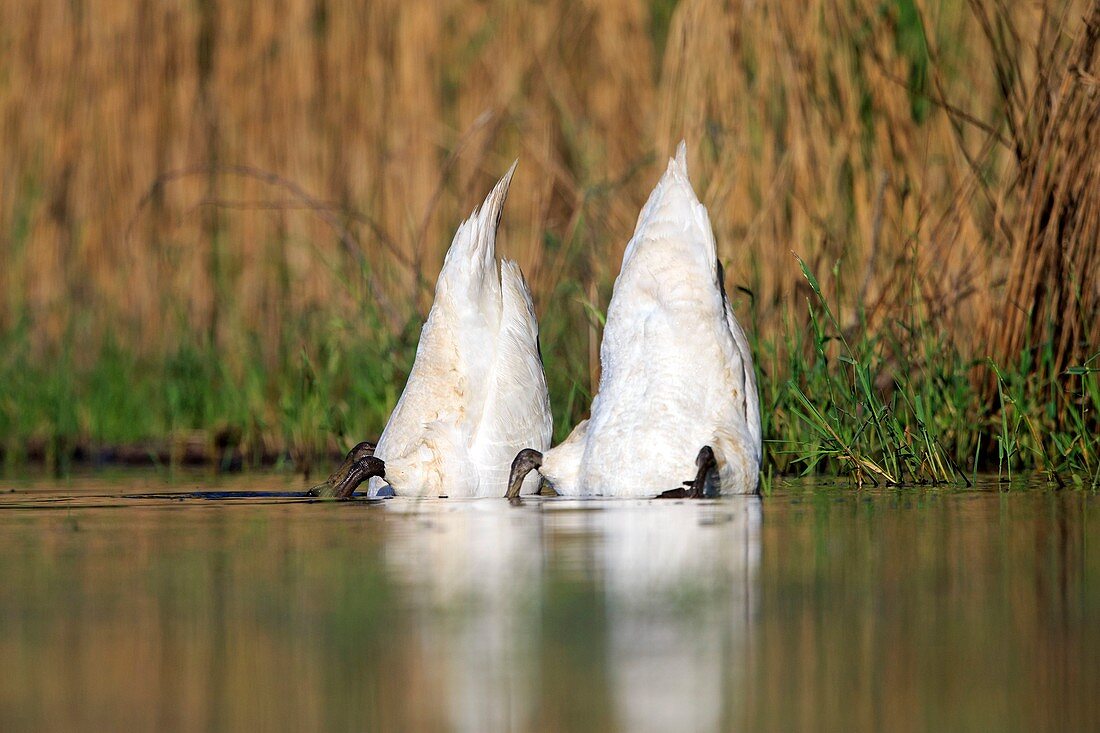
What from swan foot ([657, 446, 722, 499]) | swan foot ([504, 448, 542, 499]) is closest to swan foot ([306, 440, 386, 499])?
swan foot ([504, 448, 542, 499])

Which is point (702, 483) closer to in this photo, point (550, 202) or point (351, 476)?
point (351, 476)

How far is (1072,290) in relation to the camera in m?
5.48

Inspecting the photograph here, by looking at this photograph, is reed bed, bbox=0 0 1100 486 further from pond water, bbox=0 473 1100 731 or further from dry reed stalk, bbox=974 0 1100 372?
pond water, bbox=0 473 1100 731

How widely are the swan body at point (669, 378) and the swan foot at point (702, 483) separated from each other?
0.02 metres

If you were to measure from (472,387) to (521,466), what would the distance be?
381 millimetres

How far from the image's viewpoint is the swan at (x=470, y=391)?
5.12 metres

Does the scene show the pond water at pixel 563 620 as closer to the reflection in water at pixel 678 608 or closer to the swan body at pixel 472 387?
the reflection in water at pixel 678 608

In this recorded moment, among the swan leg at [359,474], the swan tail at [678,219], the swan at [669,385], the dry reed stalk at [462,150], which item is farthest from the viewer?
the dry reed stalk at [462,150]

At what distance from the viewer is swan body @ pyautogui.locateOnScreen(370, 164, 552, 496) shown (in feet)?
16.8

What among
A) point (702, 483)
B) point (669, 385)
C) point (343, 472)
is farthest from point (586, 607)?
point (343, 472)

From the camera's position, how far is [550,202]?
26.4 ft

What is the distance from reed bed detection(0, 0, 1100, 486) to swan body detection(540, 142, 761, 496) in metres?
0.32

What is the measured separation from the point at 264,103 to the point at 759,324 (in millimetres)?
3614

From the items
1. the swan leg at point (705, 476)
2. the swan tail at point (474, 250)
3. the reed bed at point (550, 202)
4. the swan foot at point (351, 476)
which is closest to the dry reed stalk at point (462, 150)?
the reed bed at point (550, 202)
